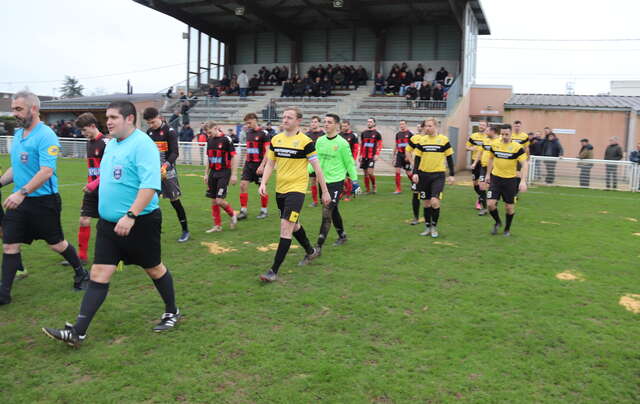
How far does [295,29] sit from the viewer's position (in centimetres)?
3045

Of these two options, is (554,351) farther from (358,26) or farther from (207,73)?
(207,73)

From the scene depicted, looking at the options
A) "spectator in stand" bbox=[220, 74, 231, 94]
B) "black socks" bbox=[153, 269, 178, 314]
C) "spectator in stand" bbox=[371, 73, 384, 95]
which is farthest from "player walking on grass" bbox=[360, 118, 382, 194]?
"spectator in stand" bbox=[220, 74, 231, 94]

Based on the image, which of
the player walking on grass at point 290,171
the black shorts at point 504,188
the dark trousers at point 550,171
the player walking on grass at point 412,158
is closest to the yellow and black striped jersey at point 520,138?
the black shorts at point 504,188

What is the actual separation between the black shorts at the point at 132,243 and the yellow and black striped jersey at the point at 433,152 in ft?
17.0

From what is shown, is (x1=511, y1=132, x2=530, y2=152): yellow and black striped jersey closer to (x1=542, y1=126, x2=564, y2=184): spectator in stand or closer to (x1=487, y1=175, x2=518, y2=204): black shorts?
(x1=487, y1=175, x2=518, y2=204): black shorts

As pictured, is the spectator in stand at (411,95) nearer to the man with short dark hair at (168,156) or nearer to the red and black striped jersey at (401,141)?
the red and black striped jersey at (401,141)

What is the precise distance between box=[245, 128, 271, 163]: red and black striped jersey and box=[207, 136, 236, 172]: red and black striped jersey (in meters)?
1.39

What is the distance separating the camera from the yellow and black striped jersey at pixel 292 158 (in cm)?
577

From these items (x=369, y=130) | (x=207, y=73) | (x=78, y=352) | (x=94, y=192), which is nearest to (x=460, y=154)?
(x=369, y=130)

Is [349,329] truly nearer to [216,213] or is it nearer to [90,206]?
[90,206]

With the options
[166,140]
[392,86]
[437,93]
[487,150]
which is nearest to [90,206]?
[166,140]

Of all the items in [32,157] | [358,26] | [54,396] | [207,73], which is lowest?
[54,396]

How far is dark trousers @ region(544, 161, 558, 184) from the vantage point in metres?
17.0

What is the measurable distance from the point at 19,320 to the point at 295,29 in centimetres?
2867
